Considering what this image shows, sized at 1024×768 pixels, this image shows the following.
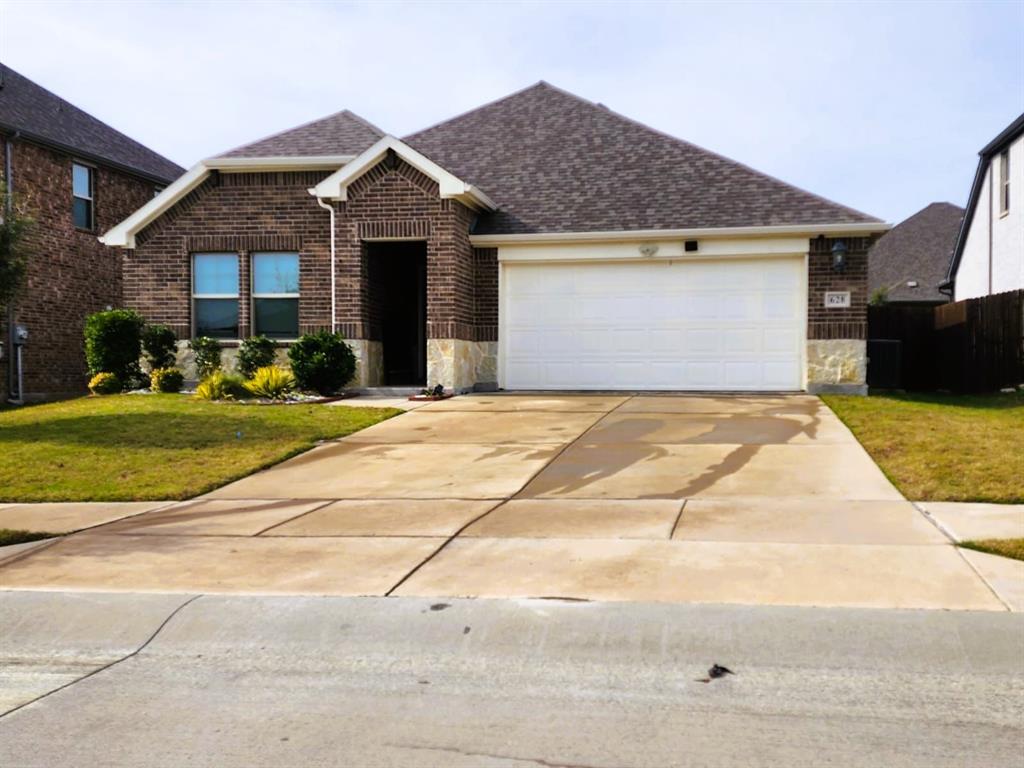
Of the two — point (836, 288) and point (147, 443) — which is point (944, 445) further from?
point (147, 443)

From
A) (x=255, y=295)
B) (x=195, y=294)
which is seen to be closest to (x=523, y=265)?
(x=255, y=295)

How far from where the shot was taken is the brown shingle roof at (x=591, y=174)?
1775cm

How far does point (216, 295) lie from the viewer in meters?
18.5

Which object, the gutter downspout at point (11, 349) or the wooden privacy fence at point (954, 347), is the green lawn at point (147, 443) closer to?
the gutter downspout at point (11, 349)

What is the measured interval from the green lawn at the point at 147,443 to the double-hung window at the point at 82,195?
347 inches

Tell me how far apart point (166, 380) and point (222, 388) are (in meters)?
1.91

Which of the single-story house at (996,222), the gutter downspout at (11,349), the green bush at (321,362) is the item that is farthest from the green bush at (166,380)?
the single-story house at (996,222)

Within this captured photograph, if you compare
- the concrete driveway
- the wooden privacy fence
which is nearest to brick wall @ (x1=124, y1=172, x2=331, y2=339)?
the concrete driveway

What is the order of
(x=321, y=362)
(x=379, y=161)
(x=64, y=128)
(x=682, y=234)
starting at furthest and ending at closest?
(x=64, y=128), (x=682, y=234), (x=379, y=161), (x=321, y=362)

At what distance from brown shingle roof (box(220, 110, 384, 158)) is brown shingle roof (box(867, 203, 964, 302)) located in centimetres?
2206

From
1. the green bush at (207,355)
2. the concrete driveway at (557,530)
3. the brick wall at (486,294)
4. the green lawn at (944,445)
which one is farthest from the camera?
the brick wall at (486,294)

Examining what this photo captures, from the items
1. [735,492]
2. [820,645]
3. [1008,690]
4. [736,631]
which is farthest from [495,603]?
[735,492]

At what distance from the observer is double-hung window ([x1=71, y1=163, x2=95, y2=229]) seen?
23047 millimetres

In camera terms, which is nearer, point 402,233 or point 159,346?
Answer: point 402,233
